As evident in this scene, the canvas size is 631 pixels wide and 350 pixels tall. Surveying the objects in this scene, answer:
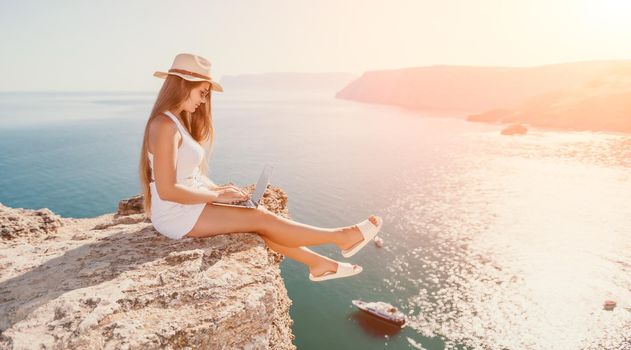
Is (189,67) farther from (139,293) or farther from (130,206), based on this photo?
(130,206)

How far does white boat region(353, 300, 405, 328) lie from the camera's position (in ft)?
87.5

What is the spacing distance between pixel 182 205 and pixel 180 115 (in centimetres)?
117

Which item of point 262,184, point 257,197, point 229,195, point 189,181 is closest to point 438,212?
point 262,184

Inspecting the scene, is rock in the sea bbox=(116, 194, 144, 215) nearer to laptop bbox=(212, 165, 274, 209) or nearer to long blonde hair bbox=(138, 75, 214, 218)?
long blonde hair bbox=(138, 75, 214, 218)

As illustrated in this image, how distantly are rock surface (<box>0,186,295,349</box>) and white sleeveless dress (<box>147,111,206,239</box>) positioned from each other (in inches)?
9.6

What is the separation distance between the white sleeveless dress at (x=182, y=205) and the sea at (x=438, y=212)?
23.1 metres

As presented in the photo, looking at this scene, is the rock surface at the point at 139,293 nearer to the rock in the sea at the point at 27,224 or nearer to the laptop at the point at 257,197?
the laptop at the point at 257,197

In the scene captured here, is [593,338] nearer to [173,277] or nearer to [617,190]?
[173,277]

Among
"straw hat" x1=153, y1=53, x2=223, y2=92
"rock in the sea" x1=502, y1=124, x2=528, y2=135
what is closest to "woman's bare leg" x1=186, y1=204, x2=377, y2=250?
"straw hat" x1=153, y1=53, x2=223, y2=92

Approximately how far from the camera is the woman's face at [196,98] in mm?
4977

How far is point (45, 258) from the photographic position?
16.3 feet

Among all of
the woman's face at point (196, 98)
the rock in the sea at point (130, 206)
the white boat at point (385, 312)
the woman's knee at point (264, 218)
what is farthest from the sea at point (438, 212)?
the woman's face at point (196, 98)

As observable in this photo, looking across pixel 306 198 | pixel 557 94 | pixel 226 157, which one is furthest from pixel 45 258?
pixel 557 94

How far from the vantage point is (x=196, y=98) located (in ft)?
16.5
